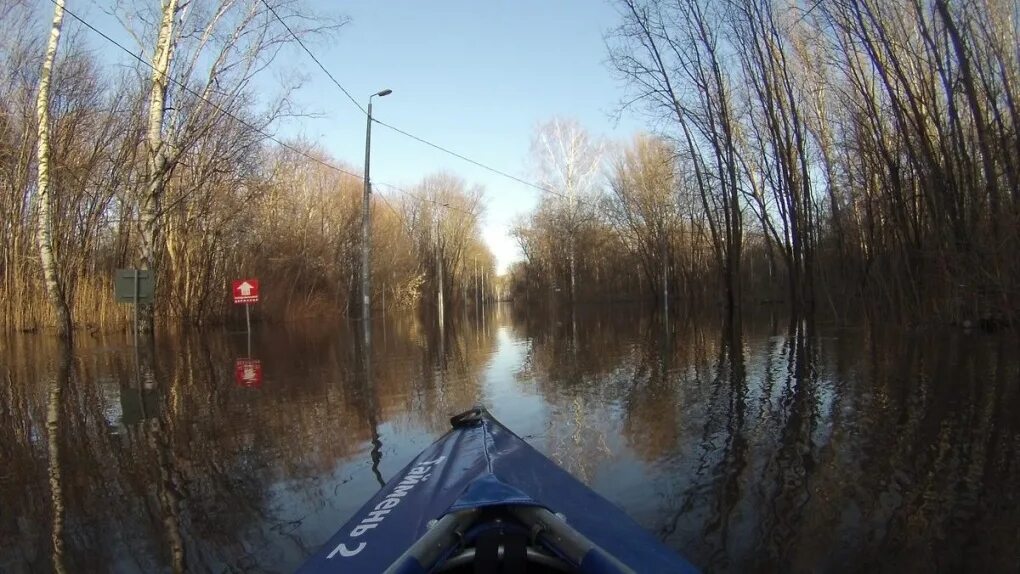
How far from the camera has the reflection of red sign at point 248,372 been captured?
32.4ft

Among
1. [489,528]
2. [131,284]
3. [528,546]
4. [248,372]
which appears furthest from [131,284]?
[528,546]

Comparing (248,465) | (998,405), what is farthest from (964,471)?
(248,465)

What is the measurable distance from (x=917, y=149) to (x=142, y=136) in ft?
81.2

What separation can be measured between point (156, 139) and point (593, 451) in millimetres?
17872

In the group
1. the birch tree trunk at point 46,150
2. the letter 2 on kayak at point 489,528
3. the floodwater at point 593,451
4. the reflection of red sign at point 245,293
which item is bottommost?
the floodwater at point 593,451

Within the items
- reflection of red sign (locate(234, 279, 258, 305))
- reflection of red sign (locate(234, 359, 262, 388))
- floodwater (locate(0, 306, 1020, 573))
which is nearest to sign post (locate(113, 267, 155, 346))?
floodwater (locate(0, 306, 1020, 573))

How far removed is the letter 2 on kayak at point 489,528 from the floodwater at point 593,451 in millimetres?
824

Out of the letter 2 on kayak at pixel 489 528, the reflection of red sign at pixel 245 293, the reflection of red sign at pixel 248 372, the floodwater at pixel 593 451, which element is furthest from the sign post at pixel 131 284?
the letter 2 on kayak at pixel 489 528

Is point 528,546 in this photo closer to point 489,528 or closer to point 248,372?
point 489,528

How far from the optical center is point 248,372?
1124 cm

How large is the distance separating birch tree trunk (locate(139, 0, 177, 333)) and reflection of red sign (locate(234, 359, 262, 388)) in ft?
23.3

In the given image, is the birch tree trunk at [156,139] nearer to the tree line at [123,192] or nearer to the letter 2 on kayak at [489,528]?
the tree line at [123,192]

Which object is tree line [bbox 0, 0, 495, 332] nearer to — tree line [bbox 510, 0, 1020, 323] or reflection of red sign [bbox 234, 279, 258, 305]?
A: reflection of red sign [bbox 234, 279, 258, 305]

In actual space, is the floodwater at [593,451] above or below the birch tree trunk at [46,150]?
below
